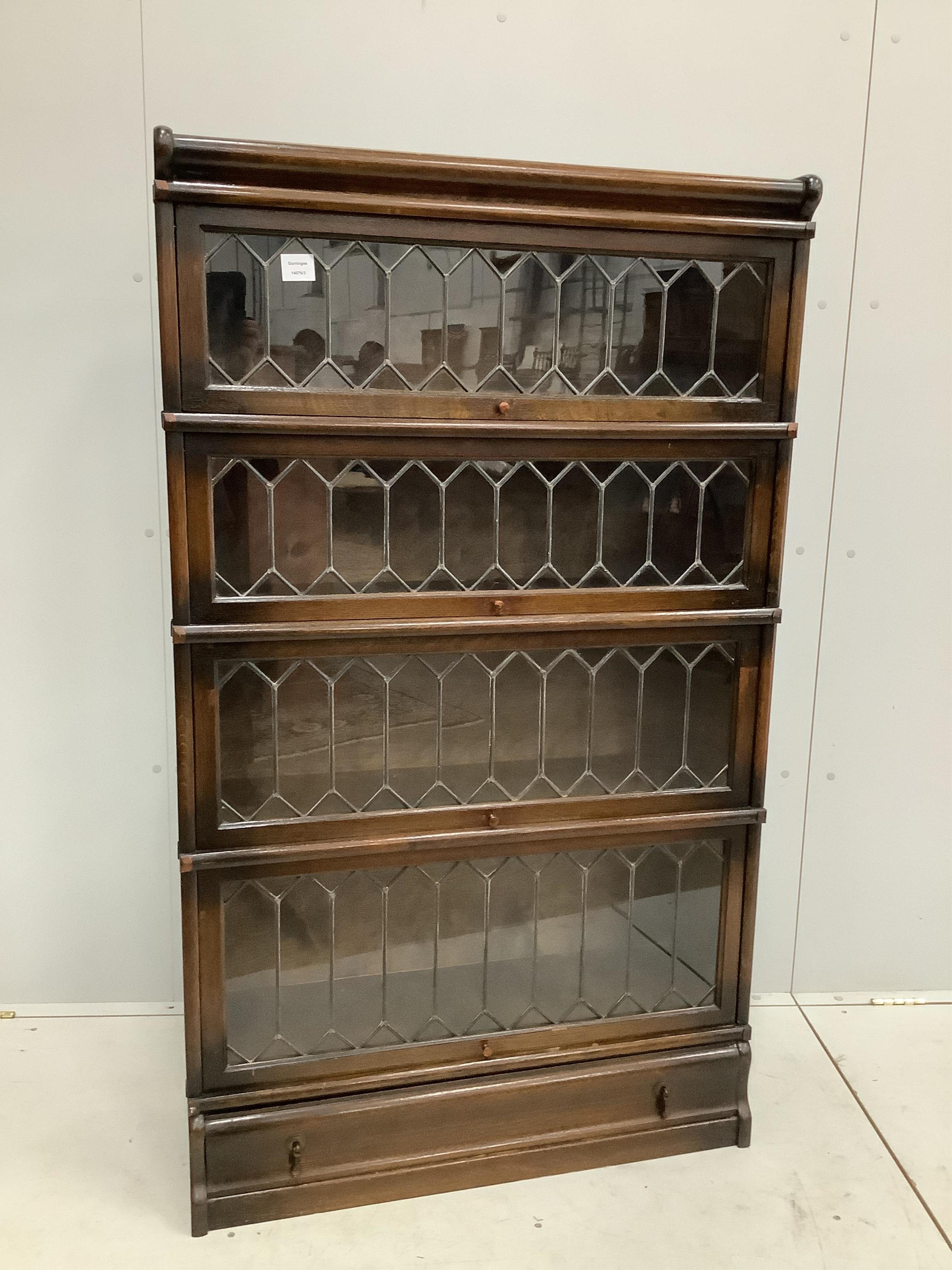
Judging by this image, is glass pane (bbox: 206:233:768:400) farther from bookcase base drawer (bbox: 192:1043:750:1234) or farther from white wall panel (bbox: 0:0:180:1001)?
bookcase base drawer (bbox: 192:1043:750:1234)

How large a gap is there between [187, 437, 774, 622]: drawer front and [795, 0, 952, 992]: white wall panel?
0.66 m

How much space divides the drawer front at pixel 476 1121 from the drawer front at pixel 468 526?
0.84 metres

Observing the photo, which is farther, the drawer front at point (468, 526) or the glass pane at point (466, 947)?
the glass pane at point (466, 947)

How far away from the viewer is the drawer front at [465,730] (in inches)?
66.9

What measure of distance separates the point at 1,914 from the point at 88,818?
0.29m

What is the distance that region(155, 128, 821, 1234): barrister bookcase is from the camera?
1.60 m

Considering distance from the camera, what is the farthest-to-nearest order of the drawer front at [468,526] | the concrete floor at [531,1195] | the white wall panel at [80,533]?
the white wall panel at [80,533] → the concrete floor at [531,1195] → the drawer front at [468,526]

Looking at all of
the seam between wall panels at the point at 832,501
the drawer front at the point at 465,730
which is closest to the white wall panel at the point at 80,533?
the drawer front at the point at 465,730

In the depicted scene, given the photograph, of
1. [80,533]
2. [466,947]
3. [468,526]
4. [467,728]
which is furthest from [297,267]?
[466,947]

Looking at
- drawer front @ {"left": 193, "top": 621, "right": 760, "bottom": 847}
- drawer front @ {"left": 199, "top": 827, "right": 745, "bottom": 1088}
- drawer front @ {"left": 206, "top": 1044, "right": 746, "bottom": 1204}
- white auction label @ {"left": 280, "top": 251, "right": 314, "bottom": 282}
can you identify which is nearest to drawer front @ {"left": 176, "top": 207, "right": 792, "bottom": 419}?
white auction label @ {"left": 280, "top": 251, "right": 314, "bottom": 282}

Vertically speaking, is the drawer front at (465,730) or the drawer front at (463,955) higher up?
the drawer front at (465,730)

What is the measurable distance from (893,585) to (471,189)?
136 cm

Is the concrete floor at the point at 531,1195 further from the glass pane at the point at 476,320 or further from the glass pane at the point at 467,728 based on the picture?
the glass pane at the point at 476,320

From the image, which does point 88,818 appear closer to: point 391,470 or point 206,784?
point 206,784
